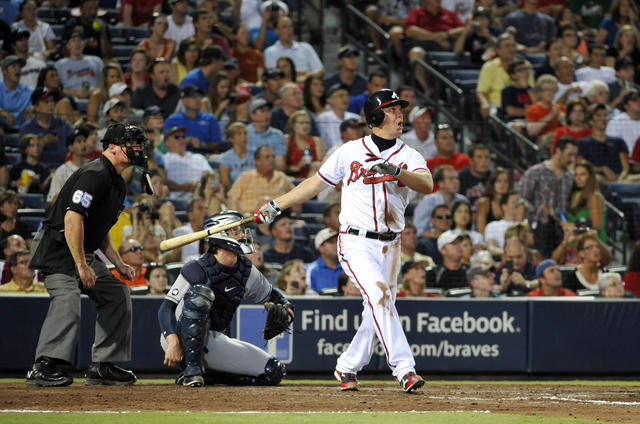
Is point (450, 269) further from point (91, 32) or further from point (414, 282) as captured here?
point (91, 32)

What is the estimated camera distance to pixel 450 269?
1066cm

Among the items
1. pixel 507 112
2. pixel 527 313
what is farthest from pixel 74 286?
pixel 507 112

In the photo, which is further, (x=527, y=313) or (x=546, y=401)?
(x=527, y=313)

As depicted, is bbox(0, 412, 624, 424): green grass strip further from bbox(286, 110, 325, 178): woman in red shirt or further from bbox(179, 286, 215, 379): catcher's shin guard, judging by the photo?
bbox(286, 110, 325, 178): woman in red shirt

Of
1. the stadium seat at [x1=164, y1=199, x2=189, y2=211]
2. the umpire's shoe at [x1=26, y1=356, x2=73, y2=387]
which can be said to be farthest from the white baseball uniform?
the stadium seat at [x1=164, y1=199, x2=189, y2=211]

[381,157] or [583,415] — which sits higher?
[381,157]

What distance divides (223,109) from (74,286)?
5.78m

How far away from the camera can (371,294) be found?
7.01 meters

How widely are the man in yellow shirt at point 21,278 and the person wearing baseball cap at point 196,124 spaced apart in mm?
2997

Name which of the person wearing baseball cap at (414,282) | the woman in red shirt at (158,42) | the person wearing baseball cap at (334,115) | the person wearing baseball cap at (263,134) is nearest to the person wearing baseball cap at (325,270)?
the person wearing baseball cap at (414,282)

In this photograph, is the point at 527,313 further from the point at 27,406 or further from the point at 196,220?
the point at 27,406

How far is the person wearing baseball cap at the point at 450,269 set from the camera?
1058 centimetres

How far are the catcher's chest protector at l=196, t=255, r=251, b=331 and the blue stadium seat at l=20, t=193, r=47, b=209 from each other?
3.91m

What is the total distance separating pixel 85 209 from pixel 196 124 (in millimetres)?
5177
